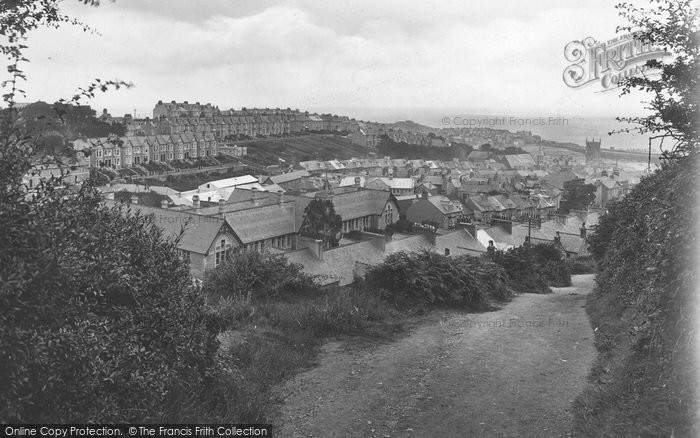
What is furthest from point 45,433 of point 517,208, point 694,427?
point 517,208

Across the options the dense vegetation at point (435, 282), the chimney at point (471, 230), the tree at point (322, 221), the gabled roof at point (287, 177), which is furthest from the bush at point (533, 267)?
the gabled roof at point (287, 177)

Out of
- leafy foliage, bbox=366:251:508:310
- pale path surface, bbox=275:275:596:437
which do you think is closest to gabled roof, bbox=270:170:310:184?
leafy foliage, bbox=366:251:508:310

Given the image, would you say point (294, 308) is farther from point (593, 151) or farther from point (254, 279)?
Answer: point (593, 151)

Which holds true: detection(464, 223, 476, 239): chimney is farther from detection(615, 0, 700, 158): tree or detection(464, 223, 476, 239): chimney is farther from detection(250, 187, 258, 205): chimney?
detection(615, 0, 700, 158): tree

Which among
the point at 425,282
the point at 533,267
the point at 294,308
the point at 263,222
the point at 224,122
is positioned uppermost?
the point at 224,122

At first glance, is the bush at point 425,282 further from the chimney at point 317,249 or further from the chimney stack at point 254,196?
the chimney stack at point 254,196

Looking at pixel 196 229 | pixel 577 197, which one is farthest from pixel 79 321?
pixel 577 197

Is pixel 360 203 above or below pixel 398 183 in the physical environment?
below
